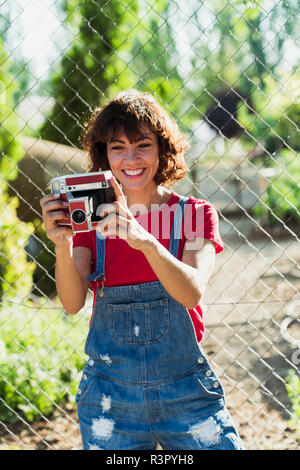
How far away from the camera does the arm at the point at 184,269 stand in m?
1.34

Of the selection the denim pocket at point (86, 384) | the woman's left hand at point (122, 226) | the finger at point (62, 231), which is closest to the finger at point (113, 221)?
the woman's left hand at point (122, 226)

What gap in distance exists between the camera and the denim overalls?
4.81ft

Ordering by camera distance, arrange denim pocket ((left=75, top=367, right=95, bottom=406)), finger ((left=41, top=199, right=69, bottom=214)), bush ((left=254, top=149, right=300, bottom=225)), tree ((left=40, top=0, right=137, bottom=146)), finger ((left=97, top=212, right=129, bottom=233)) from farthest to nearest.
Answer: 1. bush ((left=254, top=149, right=300, bottom=225))
2. tree ((left=40, top=0, right=137, bottom=146))
3. denim pocket ((left=75, top=367, right=95, bottom=406))
4. finger ((left=41, top=199, right=69, bottom=214))
5. finger ((left=97, top=212, right=129, bottom=233))

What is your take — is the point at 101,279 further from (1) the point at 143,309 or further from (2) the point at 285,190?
(2) the point at 285,190

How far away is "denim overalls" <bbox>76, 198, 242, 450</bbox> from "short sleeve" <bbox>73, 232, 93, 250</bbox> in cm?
12

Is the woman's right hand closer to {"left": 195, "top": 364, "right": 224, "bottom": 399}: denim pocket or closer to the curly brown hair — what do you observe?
the curly brown hair

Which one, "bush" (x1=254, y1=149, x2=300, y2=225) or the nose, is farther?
"bush" (x1=254, y1=149, x2=300, y2=225)

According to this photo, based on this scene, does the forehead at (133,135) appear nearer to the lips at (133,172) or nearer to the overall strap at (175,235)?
the lips at (133,172)

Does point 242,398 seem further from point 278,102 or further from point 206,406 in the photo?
point 278,102

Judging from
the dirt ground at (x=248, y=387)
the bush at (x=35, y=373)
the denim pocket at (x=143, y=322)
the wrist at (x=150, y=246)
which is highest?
the wrist at (x=150, y=246)

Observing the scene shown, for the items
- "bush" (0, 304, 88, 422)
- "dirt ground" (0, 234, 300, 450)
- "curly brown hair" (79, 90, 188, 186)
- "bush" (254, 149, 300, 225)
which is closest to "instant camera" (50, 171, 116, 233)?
"curly brown hair" (79, 90, 188, 186)

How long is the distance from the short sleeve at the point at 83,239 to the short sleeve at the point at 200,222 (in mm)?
320

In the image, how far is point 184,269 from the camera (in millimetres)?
1377

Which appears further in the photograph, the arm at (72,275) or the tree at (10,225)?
the tree at (10,225)
